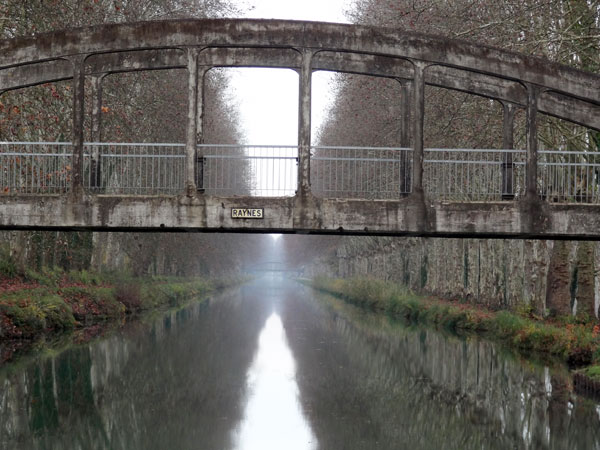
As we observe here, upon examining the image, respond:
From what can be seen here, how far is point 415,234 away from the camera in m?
19.8

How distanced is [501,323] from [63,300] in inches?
654

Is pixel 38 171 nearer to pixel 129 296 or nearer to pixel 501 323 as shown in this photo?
pixel 501 323

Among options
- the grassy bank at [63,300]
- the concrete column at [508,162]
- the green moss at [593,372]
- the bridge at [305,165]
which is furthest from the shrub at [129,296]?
the green moss at [593,372]

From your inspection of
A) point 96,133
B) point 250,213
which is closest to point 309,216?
point 250,213

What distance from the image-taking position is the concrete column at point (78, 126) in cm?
1983

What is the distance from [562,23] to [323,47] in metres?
12.0

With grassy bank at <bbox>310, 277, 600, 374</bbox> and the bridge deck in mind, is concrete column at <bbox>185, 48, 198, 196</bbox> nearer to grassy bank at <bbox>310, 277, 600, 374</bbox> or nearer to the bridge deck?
the bridge deck

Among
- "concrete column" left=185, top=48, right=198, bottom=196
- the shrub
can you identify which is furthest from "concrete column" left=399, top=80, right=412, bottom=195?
the shrub

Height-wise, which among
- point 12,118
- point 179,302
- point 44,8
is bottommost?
point 179,302

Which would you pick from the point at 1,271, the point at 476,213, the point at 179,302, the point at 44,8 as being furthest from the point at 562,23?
the point at 179,302

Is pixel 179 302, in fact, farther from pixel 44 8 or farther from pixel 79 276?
pixel 44 8

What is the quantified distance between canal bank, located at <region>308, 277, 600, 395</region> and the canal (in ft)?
2.34

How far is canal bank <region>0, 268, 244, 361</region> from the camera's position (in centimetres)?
2891

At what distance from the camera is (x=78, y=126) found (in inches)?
800
